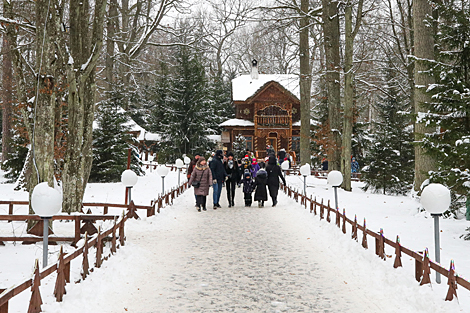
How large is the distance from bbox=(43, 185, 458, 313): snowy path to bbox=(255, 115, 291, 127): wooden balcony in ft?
118

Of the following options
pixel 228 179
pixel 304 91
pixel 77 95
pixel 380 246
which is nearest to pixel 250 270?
pixel 380 246

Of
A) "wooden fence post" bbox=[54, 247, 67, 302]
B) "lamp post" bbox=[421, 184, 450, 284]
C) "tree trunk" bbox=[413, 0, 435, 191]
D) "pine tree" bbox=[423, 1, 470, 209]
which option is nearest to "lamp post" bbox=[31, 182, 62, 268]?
"wooden fence post" bbox=[54, 247, 67, 302]

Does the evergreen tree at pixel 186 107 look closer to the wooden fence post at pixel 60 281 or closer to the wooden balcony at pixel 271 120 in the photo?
the wooden balcony at pixel 271 120

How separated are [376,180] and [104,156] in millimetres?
14021

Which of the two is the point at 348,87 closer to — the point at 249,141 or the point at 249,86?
the point at 249,141

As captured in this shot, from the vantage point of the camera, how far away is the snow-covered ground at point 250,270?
5.54m

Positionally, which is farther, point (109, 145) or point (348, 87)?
point (109, 145)

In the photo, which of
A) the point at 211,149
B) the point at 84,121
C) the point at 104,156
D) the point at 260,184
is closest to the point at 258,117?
the point at 211,149

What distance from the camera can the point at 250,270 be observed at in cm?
719

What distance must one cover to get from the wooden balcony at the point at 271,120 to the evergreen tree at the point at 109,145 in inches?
910

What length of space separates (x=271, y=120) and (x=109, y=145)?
80.9 ft

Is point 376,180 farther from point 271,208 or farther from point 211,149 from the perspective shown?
point 211,149

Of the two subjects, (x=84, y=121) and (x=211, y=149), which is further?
(x=211, y=149)

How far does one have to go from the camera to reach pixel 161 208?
13.7 meters
